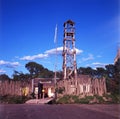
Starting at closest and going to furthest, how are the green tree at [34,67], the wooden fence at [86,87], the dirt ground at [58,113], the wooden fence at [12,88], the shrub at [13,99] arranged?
1. the dirt ground at [58,113]
2. the shrub at [13,99]
3. the wooden fence at [86,87]
4. the wooden fence at [12,88]
5. the green tree at [34,67]

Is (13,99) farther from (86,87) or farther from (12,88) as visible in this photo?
(86,87)

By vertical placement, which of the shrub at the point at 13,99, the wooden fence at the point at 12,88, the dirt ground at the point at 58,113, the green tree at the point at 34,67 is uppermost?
the green tree at the point at 34,67

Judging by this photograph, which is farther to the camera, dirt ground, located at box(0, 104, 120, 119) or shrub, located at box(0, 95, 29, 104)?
shrub, located at box(0, 95, 29, 104)

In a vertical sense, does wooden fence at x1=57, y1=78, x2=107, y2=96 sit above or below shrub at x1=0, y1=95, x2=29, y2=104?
above

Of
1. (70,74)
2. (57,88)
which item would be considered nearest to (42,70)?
(70,74)

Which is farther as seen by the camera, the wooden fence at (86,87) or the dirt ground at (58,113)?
the wooden fence at (86,87)

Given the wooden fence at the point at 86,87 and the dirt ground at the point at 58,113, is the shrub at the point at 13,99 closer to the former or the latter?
the wooden fence at the point at 86,87

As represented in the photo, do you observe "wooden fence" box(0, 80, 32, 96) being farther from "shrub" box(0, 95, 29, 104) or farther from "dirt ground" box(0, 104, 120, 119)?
"dirt ground" box(0, 104, 120, 119)

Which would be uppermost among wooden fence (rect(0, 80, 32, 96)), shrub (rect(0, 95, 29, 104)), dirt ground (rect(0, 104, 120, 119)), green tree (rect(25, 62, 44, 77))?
green tree (rect(25, 62, 44, 77))

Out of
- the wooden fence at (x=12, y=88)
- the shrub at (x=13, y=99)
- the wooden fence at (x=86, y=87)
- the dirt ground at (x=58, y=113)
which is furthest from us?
the wooden fence at (x=12, y=88)

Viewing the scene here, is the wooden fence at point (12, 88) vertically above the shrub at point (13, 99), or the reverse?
the wooden fence at point (12, 88)

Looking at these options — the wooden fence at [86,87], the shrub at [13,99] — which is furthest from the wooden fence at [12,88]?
the wooden fence at [86,87]

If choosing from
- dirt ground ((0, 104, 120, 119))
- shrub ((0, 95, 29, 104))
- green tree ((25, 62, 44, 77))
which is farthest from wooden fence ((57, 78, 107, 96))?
green tree ((25, 62, 44, 77))

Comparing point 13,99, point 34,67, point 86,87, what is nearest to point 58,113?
point 13,99
